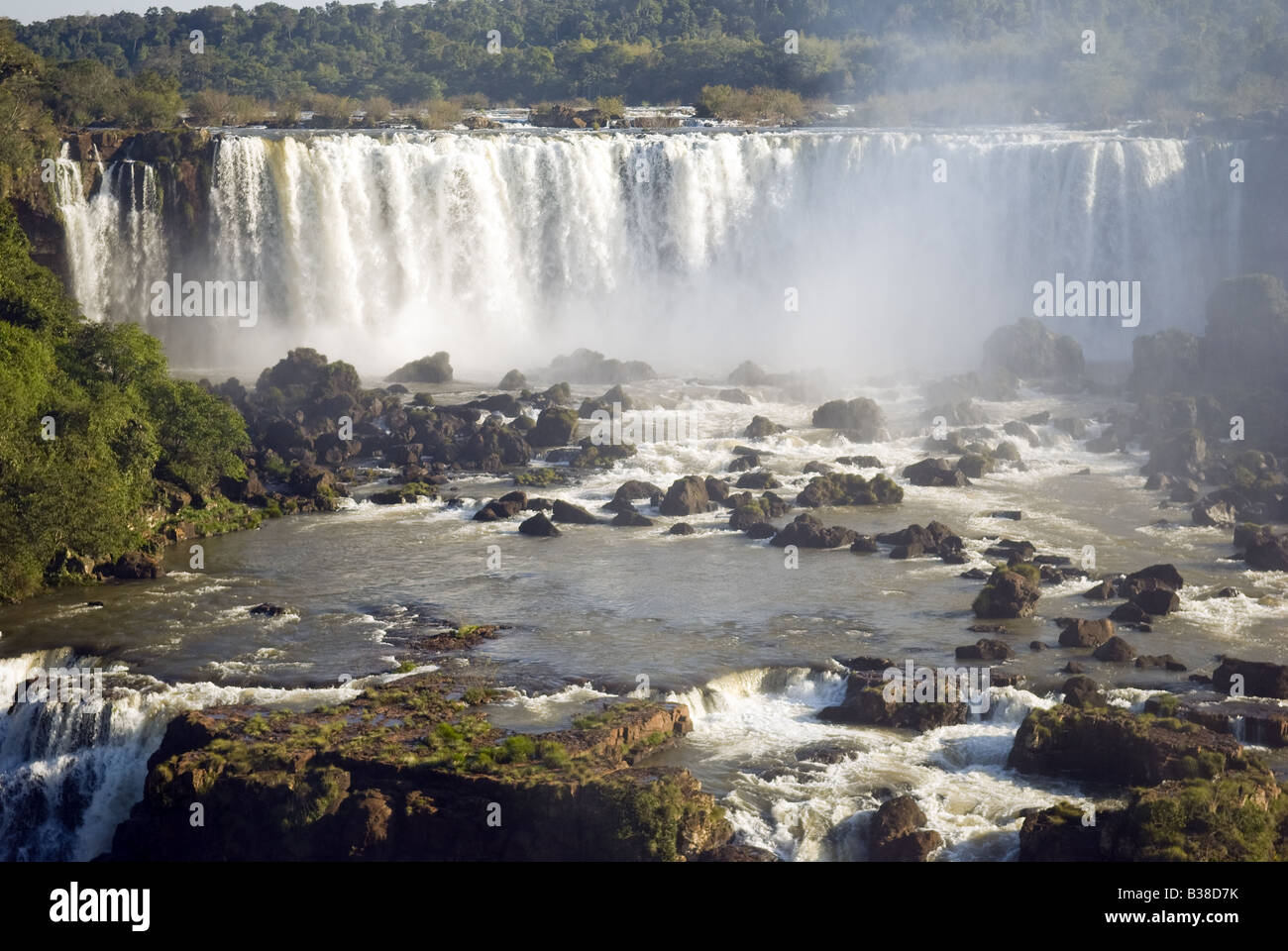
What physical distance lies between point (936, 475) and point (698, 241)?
27.0 metres

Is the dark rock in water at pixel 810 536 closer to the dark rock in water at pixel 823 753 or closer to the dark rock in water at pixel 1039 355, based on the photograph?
the dark rock in water at pixel 823 753

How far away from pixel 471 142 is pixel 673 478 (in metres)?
25.1

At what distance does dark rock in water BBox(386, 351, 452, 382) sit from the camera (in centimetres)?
5809

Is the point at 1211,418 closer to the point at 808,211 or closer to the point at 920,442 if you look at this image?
the point at 920,442

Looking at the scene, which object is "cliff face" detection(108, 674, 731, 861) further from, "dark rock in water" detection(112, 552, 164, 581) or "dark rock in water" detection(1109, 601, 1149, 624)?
"dark rock in water" detection(1109, 601, 1149, 624)

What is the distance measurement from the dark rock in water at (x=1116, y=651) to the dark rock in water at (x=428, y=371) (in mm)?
32108

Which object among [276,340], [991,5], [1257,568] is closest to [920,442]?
[1257,568]

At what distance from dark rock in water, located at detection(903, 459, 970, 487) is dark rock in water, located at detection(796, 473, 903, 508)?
6.35ft

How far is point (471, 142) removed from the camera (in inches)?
2586

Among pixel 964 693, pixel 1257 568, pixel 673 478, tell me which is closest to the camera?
pixel 964 693

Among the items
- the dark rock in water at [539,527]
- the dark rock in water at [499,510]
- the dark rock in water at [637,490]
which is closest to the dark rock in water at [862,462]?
the dark rock in water at [637,490]

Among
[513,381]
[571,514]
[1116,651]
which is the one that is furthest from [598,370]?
[1116,651]

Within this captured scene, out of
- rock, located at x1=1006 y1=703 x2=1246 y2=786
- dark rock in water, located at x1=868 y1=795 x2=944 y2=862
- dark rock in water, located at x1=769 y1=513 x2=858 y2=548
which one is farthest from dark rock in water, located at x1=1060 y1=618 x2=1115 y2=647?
dark rock in water, located at x1=868 y1=795 x2=944 y2=862

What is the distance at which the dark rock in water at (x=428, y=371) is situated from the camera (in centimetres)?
5809
